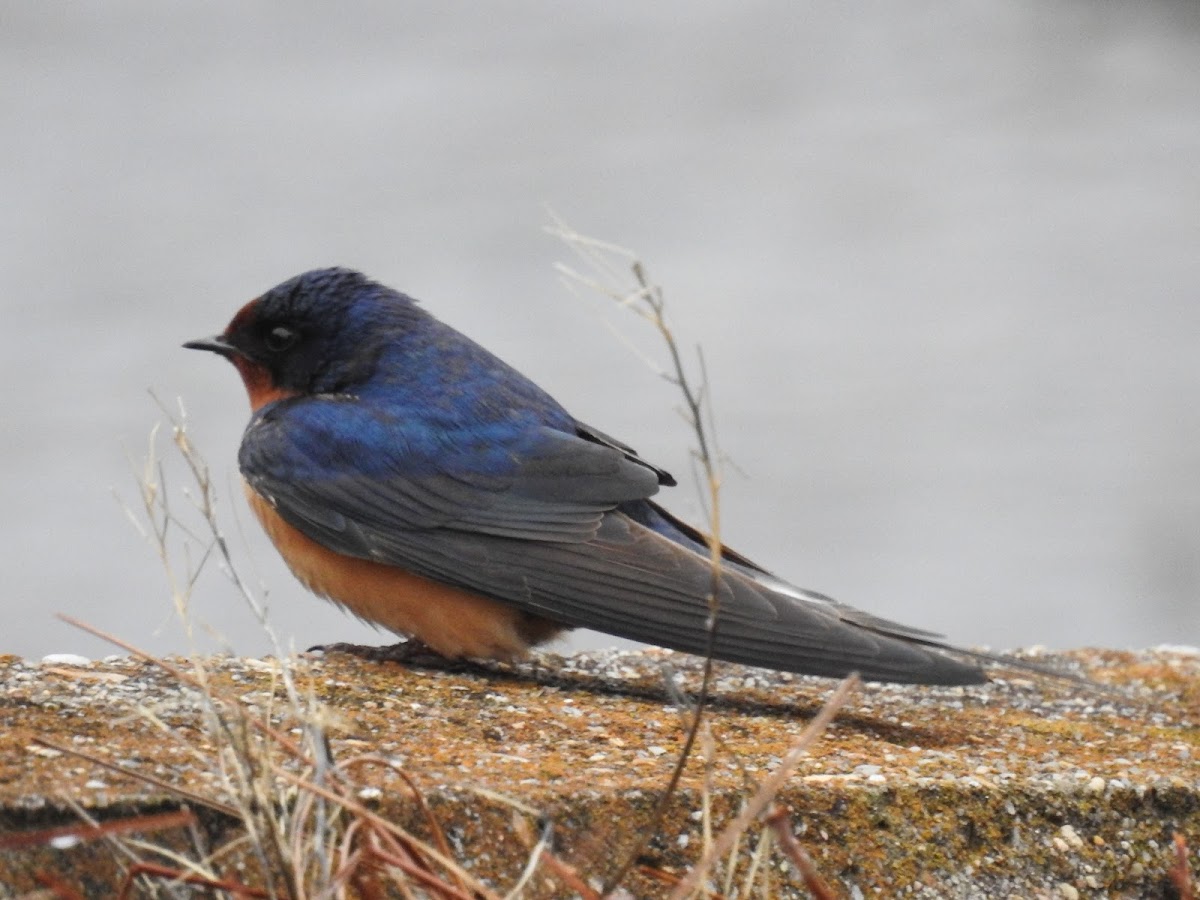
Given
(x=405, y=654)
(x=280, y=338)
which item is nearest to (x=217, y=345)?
(x=280, y=338)

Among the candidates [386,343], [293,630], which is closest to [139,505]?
[293,630]

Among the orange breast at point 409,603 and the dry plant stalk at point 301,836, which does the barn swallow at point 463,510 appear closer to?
the orange breast at point 409,603

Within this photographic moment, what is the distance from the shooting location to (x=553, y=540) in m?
3.52

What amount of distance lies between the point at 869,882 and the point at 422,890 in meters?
0.60

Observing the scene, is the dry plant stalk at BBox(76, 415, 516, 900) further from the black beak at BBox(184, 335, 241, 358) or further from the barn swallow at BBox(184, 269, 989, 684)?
the black beak at BBox(184, 335, 241, 358)

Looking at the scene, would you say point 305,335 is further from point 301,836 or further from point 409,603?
point 301,836

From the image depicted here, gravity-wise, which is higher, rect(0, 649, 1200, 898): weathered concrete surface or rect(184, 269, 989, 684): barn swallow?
rect(184, 269, 989, 684): barn swallow

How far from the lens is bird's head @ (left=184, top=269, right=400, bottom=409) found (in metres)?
3.98

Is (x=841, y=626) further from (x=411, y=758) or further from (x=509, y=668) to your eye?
(x=411, y=758)

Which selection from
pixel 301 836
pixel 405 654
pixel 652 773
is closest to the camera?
pixel 301 836

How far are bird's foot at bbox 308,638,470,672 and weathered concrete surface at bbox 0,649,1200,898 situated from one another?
24 centimetres

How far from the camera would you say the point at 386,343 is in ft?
12.9

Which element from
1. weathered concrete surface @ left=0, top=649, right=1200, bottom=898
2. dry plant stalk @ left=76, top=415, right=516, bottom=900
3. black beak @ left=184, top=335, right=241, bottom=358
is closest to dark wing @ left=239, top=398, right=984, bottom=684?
weathered concrete surface @ left=0, top=649, right=1200, bottom=898

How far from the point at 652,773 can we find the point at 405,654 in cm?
121
